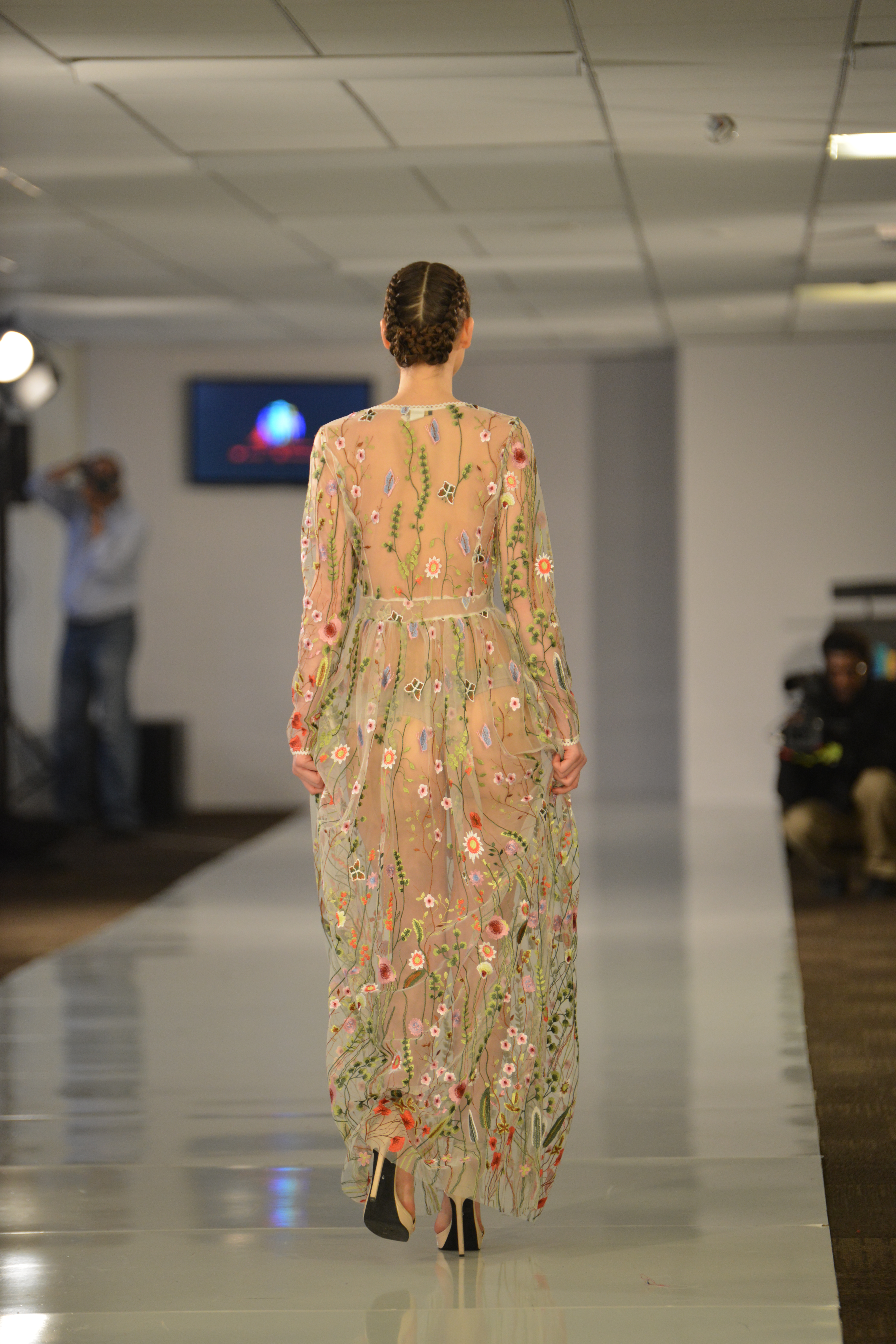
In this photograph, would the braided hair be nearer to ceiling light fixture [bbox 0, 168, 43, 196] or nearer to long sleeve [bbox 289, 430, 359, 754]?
long sleeve [bbox 289, 430, 359, 754]

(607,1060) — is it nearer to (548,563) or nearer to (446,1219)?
(446,1219)

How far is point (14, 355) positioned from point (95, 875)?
81.8 inches

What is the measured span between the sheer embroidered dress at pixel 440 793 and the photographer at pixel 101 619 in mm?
5815

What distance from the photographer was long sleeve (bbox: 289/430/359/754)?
2588 mm

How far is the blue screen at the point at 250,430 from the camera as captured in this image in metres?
9.50

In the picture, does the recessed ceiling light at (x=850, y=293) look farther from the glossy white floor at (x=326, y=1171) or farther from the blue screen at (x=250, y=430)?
the glossy white floor at (x=326, y=1171)

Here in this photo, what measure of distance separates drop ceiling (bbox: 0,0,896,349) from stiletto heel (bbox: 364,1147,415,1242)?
2463 millimetres

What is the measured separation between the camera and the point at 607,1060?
386 centimetres

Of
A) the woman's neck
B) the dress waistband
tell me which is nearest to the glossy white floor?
the dress waistband

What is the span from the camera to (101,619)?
8375 mm

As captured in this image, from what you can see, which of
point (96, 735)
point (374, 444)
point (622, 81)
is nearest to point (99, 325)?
point (96, 735)

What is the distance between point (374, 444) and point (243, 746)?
23.6 feet

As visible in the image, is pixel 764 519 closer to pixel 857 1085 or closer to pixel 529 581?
pixel 857 1085

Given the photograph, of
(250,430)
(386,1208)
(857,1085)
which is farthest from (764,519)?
(386,1208)
